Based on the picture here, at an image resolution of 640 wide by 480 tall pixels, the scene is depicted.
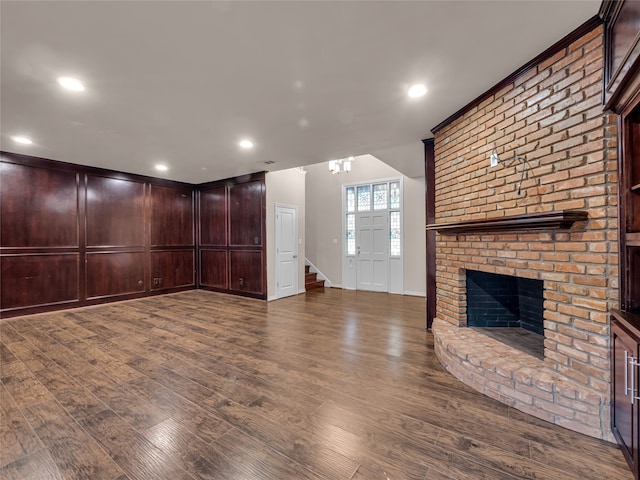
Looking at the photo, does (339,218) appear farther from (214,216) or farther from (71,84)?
(71,84)

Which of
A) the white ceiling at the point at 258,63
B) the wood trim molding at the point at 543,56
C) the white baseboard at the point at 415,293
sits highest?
the white ceiling at the point at 258,63

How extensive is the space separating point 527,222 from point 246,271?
5150 millimetres

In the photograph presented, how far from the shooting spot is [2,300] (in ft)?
14.5

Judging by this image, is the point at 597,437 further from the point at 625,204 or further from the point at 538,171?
the point at 538,171

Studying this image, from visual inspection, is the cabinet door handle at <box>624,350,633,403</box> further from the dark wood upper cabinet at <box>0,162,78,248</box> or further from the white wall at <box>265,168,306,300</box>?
the dark wood upper cabinet at <box>0,162,78,248</box>

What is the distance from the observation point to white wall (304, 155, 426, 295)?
6359 millimetres

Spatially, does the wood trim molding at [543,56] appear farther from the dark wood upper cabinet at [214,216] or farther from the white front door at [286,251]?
the dark wood upper cabinet at [214,216]

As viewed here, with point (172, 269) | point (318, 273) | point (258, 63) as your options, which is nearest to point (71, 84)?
point (258, 63)

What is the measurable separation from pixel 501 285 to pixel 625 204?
175 cm

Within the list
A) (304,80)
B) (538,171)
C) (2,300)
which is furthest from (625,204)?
(2,300)

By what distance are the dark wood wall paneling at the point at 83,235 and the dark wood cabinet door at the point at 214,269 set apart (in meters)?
0.37

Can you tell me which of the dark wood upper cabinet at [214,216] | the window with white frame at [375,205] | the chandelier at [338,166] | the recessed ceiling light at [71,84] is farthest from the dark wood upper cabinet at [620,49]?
the dark wood upper cabinet at [214,216]

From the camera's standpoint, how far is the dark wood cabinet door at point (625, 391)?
4.69 ft

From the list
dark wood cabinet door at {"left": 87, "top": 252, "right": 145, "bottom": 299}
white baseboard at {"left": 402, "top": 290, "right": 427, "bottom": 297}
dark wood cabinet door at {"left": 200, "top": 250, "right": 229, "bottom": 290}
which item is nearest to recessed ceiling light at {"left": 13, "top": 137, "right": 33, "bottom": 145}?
dark wood cabinet door at {"left": 87, "top": 252, "right": 145, "bottom": 299}
